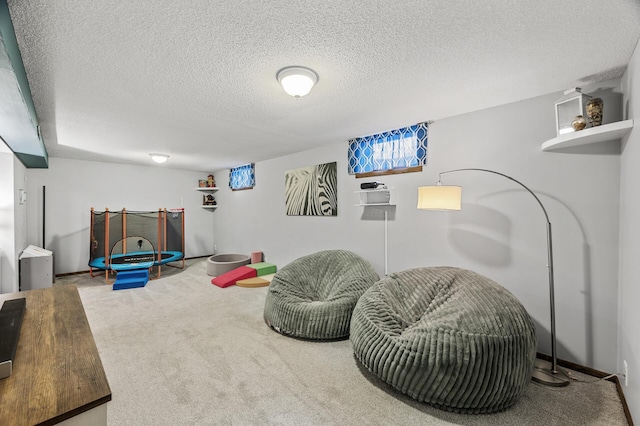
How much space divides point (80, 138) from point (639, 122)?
5.76 m

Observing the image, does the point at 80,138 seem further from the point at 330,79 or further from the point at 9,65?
the point at 330,79

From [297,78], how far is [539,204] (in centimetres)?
233

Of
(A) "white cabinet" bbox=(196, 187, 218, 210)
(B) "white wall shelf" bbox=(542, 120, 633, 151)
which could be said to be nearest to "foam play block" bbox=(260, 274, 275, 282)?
(A) "white cabinet" bbox=(196, 187, 218, 210)

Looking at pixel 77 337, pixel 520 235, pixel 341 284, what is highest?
pixel 520 235

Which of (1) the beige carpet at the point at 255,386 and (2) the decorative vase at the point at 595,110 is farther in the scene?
(2) the decorative vase at the point at 595,110

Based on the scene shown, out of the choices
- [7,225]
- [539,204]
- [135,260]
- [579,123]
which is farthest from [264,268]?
[579,123]

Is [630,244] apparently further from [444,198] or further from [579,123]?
[444,198]

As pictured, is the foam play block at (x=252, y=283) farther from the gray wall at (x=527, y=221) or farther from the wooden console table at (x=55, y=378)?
the wooden console table at (x=55, y=378)

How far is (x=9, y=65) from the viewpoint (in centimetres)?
164

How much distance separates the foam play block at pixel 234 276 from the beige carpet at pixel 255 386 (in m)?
1.35

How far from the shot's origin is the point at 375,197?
3.82 meters

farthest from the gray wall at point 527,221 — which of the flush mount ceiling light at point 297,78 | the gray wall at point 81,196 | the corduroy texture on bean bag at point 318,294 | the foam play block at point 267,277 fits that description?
the gray wall at point 81,196

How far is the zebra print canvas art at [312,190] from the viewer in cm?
442

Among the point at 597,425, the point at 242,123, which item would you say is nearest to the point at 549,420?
the point at 597,425
